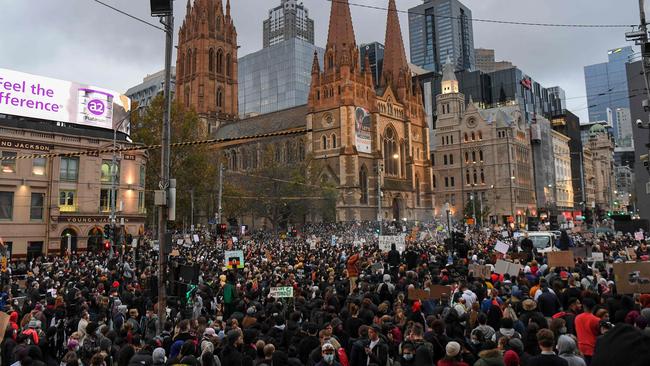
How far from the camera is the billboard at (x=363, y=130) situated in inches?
2738

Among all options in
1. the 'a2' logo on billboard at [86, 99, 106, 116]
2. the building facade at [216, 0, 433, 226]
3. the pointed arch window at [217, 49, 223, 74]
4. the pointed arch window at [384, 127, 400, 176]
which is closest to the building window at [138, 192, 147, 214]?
the 'a2' logo on billboard at [86, 99, 106, 116]

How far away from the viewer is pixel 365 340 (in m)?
7.43

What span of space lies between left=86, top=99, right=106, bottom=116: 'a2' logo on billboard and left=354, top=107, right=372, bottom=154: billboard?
1422 inches

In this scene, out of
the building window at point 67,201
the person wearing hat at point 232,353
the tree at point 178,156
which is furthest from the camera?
the tree at point 178,156

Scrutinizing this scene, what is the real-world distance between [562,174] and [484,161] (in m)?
35.9

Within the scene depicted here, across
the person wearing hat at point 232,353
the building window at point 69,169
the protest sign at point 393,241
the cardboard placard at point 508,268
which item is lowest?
the person wearing hat at point 232,353

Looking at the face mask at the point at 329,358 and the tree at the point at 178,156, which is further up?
the tree at the point at 178,156

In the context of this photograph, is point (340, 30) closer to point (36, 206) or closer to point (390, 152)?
point (390, 152)

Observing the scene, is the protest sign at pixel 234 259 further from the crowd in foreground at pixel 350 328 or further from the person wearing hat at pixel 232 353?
the person wearing hat at pixel 232 353

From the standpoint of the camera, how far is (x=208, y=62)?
95.9 m

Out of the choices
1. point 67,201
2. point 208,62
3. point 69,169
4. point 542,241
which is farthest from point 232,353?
point 208,62

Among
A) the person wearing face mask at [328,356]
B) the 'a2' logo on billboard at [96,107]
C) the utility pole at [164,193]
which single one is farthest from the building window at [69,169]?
the person wearing face mask at [328,356]

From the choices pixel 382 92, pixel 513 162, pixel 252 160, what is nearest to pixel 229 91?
pixel 252 160

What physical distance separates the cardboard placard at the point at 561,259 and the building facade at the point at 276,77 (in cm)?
10060
